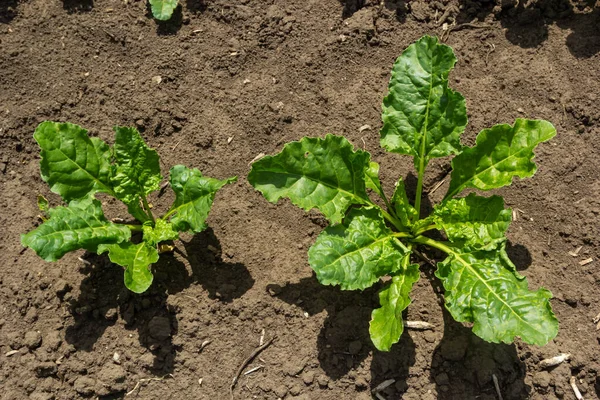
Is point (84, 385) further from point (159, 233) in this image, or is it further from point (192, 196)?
point (192, 196)

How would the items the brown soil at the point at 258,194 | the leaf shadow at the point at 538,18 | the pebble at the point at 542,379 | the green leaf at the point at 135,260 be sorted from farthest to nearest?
the leaf shadow at the point at 538,18 → the brown soil at the point at 258,194 → the pebble at the point at 542,379 → the green leaf at the point at 135,260

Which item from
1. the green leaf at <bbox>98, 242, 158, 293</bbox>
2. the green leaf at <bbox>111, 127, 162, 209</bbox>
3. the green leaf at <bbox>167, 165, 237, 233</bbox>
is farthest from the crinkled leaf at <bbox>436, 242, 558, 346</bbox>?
the green leaf at <bbox>111, 127, 162, 209</bbox>

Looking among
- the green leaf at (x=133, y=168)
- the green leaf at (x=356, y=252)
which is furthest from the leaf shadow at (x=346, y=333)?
the green leaf at (x=133, y=168)

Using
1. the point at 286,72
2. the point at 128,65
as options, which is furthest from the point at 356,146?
the point at 128,65

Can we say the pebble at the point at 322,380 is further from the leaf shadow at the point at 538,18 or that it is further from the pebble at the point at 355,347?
the leaf shadow at the point at 538,18

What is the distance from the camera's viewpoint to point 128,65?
482 centimetres

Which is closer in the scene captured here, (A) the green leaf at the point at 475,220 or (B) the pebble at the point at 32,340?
(A) the green leaf at the point at 475,220

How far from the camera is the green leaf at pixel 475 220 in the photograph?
12.7 feet

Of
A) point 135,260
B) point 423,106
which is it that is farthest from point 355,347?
point 423,106

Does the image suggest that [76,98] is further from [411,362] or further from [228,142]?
[411,362]

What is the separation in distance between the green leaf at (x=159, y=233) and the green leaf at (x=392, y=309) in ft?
4.74

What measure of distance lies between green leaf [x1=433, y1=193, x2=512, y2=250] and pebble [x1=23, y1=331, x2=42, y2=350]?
9.42 feet

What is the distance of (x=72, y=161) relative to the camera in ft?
13.2

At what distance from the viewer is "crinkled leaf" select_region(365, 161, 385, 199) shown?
4.17m
